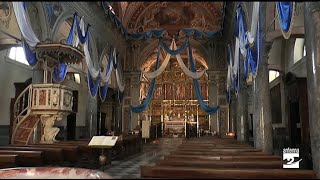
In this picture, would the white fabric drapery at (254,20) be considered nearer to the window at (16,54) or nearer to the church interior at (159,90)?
the church interior at (159,90)

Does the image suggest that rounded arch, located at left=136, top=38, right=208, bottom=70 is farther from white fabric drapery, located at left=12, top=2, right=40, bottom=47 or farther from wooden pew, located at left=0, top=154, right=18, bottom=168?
wooden pew, located at left=0, top=154, right=18, bottom=168

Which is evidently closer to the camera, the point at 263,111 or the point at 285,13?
the point at 285,13

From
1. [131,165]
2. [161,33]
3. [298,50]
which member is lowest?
[131,165]

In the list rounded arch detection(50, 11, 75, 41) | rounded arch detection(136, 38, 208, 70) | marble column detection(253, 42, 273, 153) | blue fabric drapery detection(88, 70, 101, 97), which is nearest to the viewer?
marble column detection(253, 42, 273, 153)

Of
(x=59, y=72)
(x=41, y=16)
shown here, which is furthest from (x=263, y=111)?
(x=41, y=16)

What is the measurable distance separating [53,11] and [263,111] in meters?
7.09

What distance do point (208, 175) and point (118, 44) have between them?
15034 millimetres

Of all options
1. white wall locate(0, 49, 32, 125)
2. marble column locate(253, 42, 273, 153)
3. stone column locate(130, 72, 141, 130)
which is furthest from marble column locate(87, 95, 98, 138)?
marble column locate(253, 42, 273, 153)

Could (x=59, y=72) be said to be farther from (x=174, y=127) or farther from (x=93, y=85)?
(x=174, y=127)

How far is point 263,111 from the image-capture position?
7.48 meters

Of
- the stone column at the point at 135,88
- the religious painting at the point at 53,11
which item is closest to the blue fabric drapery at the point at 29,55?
the religious painting at the point at 53,11

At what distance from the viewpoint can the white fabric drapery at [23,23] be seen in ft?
18.4

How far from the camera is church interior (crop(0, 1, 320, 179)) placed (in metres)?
4.68

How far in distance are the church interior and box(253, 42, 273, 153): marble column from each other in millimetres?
28
